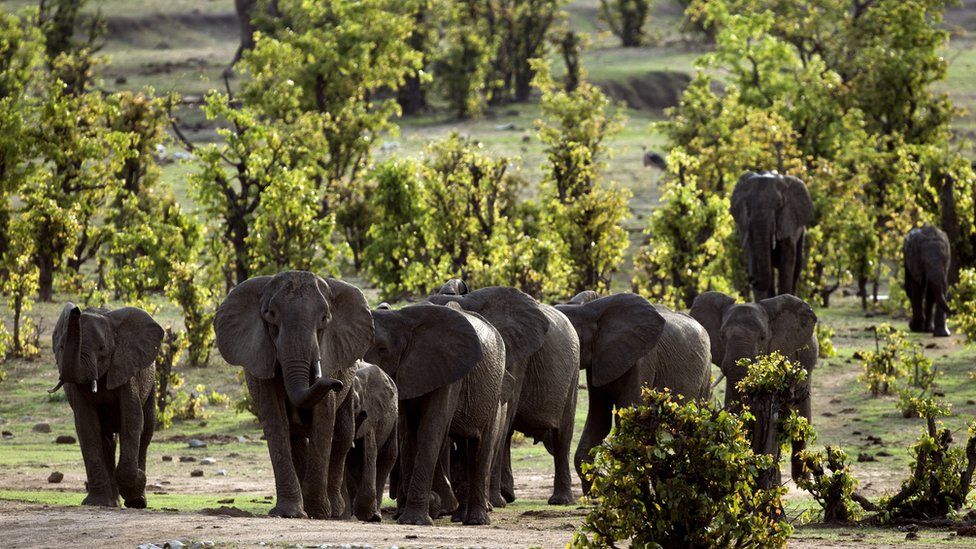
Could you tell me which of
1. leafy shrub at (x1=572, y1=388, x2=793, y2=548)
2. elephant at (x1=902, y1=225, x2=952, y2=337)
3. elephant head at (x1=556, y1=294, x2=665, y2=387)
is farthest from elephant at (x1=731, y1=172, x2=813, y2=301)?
leafy shrub at (x1=572, y1=388, x2=793, y2=548)

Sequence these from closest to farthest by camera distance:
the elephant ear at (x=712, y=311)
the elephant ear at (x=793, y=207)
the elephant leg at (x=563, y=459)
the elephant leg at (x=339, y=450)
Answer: the elephant leg at (x=339, y=450) → the elephant leg at (x=563, y=459) → the elephant ear at (x=712, y=311) → the elephant ear at (x=793, y=207)

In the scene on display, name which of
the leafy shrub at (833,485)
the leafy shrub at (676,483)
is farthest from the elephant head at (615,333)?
the leafy shrub at (676,483)

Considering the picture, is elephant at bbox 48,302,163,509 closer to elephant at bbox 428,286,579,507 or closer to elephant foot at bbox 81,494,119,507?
elephant foot at bbox 81,494,119,507

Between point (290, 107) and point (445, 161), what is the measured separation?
6.35 meters


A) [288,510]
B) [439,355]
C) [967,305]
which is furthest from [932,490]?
[967,305]

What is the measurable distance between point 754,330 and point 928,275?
12823 millimetres

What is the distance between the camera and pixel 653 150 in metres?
57.7

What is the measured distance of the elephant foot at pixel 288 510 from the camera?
13.5m

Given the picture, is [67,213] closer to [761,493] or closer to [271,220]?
[271,220]

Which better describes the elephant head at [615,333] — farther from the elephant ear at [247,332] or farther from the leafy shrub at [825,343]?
the leafy shrub at [825,343]

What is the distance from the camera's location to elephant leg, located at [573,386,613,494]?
697 inches

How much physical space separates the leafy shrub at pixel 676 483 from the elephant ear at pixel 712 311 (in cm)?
973

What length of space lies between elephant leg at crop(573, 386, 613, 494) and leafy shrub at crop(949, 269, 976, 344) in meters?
8.99

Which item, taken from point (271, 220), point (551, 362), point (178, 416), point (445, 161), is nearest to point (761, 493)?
point (551, 362)
